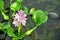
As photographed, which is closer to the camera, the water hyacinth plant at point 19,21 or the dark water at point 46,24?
the water hyacinth plant at point 19,21

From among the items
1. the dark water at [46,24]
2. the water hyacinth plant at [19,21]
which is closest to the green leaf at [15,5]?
the water hyacinth plant at [19,21]

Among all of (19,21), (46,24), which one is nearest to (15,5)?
(19,21)

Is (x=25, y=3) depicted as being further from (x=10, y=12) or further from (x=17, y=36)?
(x=17, y=36)

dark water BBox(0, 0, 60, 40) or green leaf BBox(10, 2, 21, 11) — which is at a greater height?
green leaf BBox(10, 2, 21, 11)

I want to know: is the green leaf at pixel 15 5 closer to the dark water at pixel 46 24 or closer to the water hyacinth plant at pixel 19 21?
the water hyacinth plant at pixel 19 21

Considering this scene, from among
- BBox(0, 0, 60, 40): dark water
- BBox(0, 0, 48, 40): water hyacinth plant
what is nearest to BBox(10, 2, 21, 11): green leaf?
BBox(0, 0, 48, 40): water hyacinth plant

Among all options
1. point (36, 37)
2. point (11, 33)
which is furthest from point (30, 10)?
point (11, 33)

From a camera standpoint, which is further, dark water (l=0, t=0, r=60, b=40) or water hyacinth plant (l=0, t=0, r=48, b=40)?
dark water (l=0, t=0, r=60, b=40)

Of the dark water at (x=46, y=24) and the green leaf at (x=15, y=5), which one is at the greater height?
the green leaf at (x=15, y=5)

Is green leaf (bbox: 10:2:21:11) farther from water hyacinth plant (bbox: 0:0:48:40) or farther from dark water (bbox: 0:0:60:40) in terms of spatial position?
dark water (bbox: 0:0:60:40)
